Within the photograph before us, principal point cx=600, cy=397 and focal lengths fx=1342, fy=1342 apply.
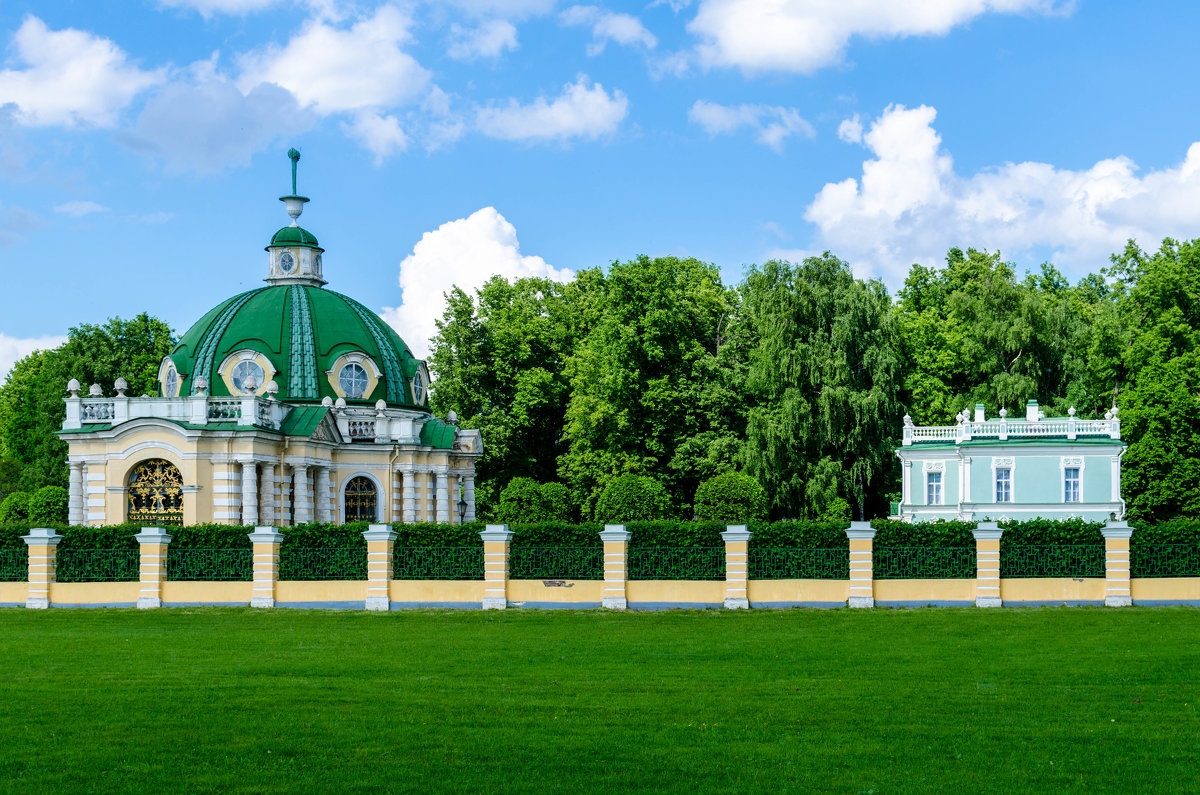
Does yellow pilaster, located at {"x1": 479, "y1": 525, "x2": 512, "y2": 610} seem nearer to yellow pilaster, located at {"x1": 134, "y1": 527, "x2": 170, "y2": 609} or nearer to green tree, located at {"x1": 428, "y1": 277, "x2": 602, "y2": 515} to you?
yellow pilaster, located at {"x1": 134, "y1": 527, "x2": 170, "y2": 609}

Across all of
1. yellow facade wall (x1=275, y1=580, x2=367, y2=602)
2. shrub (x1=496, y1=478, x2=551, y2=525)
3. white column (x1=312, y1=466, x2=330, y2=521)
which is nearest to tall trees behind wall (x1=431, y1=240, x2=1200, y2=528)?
shrub (x1=496, y1=478, x2=551, y2=525)

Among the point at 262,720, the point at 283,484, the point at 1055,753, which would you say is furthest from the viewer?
the point at 283,484

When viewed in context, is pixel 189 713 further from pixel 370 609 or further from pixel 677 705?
pixel 370 609

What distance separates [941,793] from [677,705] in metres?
4.80

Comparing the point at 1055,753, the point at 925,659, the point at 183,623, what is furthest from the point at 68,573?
the point at 1055,753

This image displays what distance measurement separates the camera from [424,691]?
56.4ft

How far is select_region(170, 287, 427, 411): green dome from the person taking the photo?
52.3 meters

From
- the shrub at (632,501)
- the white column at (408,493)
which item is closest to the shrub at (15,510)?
the white column at (408,493)

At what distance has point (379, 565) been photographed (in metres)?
32.3

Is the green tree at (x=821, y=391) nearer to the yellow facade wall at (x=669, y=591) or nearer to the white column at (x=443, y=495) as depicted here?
the white column at (x=443, y=495)

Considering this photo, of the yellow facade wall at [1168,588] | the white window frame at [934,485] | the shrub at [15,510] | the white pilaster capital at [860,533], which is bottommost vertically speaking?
the yellow facade wall at [1168,588]

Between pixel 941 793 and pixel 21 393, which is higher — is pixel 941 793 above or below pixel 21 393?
below

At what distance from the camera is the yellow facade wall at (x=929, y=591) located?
31312mm

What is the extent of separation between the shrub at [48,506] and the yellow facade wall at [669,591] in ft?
97.2
